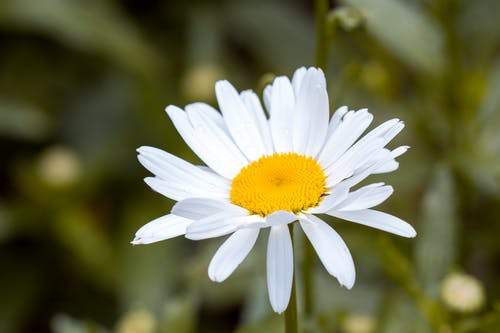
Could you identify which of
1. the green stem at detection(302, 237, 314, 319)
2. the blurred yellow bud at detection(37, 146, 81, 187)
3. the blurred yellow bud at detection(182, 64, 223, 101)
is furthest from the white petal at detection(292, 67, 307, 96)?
the blurred yellow bud at detection(37, 146, 81, 187)

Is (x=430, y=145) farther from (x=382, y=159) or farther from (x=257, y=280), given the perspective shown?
(x=382, y=159)

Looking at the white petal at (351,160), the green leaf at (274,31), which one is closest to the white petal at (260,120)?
the white petal at (351,160)

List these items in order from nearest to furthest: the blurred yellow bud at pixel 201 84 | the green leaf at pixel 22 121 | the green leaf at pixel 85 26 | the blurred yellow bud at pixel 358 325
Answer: the blurred yellow bud at pixel 358 325 < the blurred yellow bud at pixel 201 84 < the green leaf at pixel 22 121 < the green leaf at pixel 85 26

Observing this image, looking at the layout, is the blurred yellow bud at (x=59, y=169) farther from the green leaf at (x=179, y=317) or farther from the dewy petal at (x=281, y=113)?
the dewy petal at (x=281, y=113)

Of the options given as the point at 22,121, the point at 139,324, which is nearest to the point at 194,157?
the point at 22,121

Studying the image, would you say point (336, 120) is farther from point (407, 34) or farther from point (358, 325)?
point (407, 34)

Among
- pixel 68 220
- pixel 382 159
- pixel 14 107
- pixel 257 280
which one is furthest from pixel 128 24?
pixel 382 159
